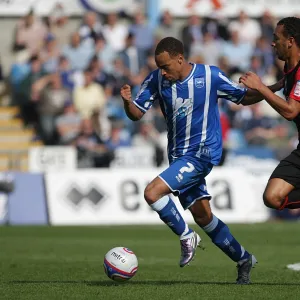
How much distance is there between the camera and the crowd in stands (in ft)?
68.6

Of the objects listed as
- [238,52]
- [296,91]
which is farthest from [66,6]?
[296,91]

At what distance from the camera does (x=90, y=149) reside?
790 inches

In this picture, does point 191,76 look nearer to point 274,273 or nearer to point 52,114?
point 274,273

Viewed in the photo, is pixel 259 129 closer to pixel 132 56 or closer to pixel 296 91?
pixel 132 56

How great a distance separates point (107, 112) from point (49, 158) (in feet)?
9.36

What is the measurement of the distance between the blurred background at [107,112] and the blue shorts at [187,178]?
929 centimetres

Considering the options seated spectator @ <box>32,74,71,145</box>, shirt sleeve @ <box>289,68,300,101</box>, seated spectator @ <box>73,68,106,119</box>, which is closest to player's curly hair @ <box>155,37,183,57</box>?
shirt sleeve @ <box>289,68,300,101</box>

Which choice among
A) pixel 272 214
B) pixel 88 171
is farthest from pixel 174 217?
pixel 272 214

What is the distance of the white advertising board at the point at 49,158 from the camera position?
63.3 ft

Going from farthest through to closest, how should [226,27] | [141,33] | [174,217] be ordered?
[226,27] < [141,33] < [174,217]

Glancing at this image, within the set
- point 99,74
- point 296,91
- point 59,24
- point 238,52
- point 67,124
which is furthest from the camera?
point 238,52

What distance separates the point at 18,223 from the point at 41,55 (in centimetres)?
509

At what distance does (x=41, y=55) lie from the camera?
22.0m

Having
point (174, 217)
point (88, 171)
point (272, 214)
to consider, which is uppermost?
point (174, 217)
